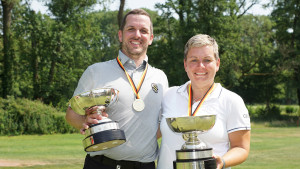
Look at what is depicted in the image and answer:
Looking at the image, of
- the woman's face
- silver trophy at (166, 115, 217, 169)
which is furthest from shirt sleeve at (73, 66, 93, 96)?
silver trophy at (166, 115, 217, 169)

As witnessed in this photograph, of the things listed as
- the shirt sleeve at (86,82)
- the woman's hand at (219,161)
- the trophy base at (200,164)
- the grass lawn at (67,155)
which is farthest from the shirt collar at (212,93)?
the grass lawn at (67,155)

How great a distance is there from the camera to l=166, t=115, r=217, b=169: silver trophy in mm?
2734

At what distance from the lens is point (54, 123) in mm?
21984

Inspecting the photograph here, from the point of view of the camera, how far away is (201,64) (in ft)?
10.5

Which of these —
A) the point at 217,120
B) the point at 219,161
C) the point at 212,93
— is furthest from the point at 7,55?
the point at 219,161

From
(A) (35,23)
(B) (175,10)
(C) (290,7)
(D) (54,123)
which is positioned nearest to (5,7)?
A: (A) (35,23)

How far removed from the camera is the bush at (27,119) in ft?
68.6

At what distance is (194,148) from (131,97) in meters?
1.10

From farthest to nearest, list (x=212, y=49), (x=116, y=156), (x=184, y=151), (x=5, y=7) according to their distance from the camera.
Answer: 1. (x=5, y=7)
2. (x=116, y=156)
3. (x=212, y=49)
4. (x=184, y=151)

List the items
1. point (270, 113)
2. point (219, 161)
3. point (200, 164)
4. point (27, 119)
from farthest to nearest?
point (270, 113)
point (27, 119)
point (219, 161)
point (200, 164)

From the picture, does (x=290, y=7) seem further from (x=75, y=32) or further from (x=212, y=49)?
(x=212, y=49)

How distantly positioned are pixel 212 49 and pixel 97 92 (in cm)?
106

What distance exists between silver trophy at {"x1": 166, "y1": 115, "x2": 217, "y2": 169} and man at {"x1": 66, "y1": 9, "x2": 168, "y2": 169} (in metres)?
0.81

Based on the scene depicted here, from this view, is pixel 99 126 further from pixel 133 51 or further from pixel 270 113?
pixel 270 113
